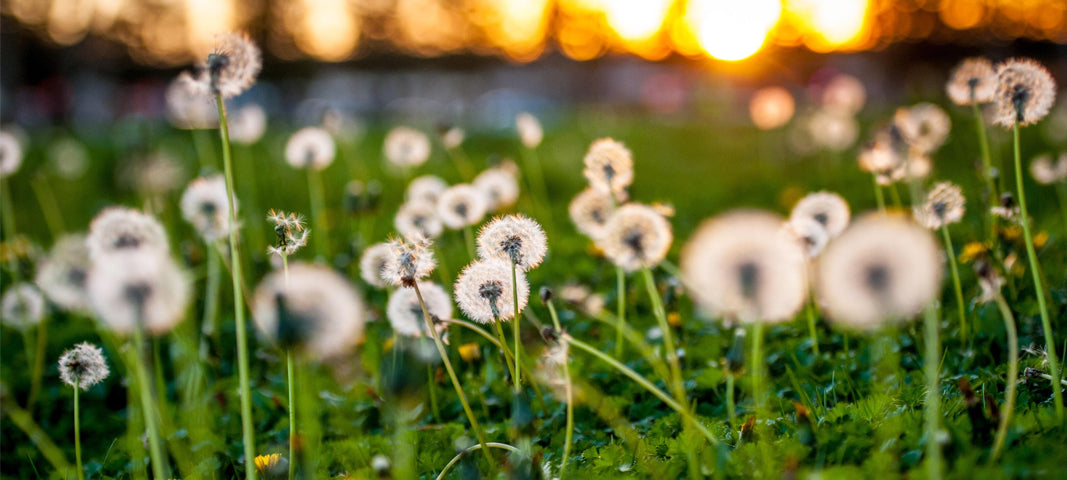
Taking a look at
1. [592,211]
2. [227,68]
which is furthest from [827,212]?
[227,68]

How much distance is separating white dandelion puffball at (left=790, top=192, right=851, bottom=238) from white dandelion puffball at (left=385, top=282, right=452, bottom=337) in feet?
4.14

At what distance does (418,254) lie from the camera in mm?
1886

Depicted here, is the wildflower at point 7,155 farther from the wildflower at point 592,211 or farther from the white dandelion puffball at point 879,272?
the white dandelion puffball at point 879,272

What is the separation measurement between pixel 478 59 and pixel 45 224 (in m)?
31.3

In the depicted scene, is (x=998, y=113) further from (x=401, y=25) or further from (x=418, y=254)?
(x=401, y=25)

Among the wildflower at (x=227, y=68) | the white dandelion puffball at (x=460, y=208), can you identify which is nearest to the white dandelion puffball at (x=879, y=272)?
the wildflower at (x=227, y=68)

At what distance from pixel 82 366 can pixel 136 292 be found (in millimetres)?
619

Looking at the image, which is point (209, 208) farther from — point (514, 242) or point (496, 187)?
point (514, 242)

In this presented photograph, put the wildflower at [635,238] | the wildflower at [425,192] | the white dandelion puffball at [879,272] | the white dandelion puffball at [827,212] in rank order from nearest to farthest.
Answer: the white dandelion puffball at [879,272] → the wildflower at [635,238] → the white dandelion puffball at [827,212] → the wildflower at [425,192]

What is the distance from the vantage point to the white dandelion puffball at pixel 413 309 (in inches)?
85.8

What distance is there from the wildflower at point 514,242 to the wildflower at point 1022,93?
4.18 ft

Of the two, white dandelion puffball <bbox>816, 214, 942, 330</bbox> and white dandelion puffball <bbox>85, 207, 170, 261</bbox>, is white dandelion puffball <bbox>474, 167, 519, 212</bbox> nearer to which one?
white dandelion puffball <bbox>85, 207, 170, 261</bbox>

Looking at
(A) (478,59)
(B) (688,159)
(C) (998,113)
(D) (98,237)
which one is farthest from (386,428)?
(A) (478,59)

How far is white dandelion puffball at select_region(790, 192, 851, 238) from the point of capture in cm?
253
